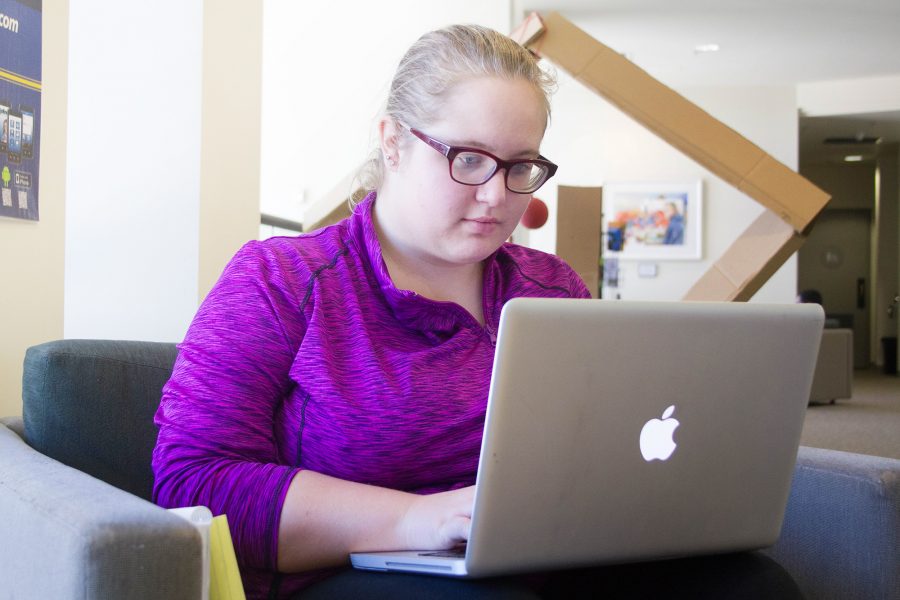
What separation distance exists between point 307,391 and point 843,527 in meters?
0.75

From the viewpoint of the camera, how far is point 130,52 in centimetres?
212

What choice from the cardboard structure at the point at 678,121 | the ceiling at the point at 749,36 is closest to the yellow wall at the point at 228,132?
the cardboard structure at the point at 678,121

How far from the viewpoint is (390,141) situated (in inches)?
48.9

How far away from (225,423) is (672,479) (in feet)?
1.63

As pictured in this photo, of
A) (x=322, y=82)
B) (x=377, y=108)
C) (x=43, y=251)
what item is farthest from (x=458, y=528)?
(x=322, y=82)

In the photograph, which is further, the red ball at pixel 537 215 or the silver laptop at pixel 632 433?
the red ball at pixel 537 215

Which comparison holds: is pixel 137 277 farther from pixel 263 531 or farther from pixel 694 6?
pixel 694 6

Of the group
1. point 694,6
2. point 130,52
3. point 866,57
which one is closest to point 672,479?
point 130,52

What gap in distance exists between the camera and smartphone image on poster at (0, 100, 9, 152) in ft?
5.03

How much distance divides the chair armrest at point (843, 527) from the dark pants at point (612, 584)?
23 cm

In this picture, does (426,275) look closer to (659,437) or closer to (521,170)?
(521,170)

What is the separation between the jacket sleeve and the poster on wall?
69cm

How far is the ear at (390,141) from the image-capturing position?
123 cm

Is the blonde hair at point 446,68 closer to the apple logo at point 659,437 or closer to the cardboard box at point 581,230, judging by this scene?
the apple logo at point 659,437
